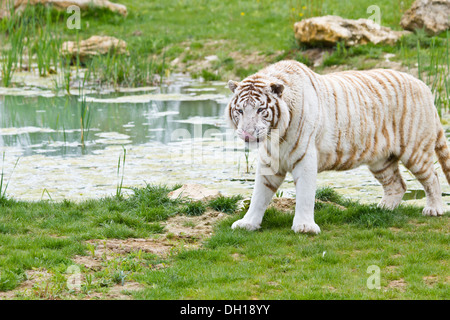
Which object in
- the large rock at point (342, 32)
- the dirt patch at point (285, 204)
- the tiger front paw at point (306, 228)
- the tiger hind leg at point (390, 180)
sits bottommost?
the dirt patch at point (285, 204)

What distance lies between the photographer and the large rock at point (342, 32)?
48.3 ft

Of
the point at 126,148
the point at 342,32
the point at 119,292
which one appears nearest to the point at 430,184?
the point at 119,292

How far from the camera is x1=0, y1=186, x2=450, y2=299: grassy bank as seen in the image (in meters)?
4.46

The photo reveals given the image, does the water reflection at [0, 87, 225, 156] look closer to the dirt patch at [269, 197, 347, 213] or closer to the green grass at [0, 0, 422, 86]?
the green grass at [0, 0, 422, 86]

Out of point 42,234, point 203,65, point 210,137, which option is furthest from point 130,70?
point 42,234

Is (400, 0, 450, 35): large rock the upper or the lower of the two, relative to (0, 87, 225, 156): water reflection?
upper

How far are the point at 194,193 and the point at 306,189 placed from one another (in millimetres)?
1698

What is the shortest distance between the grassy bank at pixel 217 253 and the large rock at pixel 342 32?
870cm

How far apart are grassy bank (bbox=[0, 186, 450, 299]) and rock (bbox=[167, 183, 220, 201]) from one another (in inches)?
5.0

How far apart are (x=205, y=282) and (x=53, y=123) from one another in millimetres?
7567

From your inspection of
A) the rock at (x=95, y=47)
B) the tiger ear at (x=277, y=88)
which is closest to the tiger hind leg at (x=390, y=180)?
the tiger ear at (x=277, y=88)

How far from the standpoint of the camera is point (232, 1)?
22.0 m

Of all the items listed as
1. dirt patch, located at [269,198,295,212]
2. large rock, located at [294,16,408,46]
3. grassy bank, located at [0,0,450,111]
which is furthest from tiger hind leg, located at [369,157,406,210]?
large rock, located at [294,16,408,46]

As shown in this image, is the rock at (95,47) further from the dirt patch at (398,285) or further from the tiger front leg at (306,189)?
the dirt patch at (398,285)
